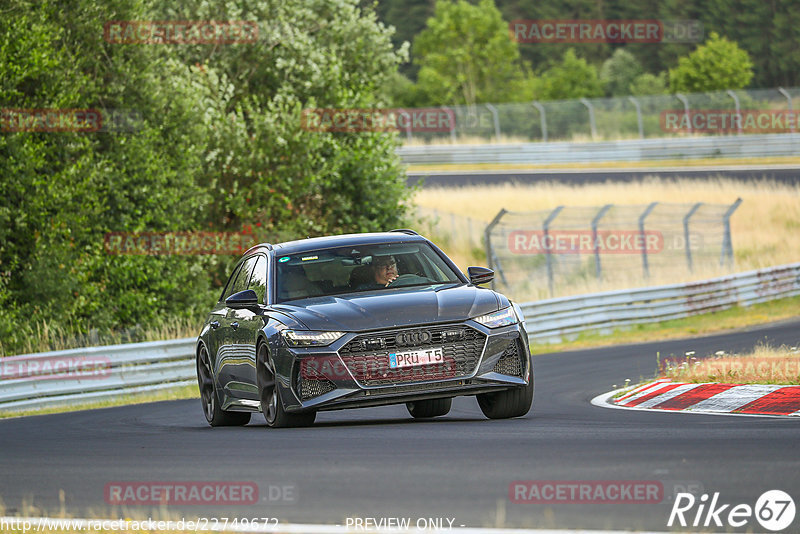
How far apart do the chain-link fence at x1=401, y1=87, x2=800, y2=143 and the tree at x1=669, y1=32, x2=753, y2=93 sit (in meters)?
18.2

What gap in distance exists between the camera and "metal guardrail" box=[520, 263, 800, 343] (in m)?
24.6

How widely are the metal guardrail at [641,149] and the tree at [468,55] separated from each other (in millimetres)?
21450

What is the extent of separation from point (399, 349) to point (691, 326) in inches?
696

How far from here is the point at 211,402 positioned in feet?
40.3

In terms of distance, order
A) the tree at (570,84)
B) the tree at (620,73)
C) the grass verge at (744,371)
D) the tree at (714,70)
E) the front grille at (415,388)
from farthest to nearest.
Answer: the tree at (620,73), the tree at (570,84), the tree at (714,70), the grass verge at (744,371), the front grille at (415,388)

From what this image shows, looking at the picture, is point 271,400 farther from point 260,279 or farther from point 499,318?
point 499,318

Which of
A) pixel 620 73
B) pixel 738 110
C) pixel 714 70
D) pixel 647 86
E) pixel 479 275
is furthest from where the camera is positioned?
pixel 620 73

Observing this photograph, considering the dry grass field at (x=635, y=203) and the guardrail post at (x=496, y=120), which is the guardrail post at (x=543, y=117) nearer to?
the guardrail post at (x=496, y=120)

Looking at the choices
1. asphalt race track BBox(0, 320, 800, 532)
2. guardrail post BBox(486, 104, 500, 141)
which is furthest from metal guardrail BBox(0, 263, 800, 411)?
guardrail post BBox(486, 104, 500, 141)

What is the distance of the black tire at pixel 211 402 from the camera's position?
39.6 ft

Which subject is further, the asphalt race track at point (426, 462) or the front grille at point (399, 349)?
the front grille at point (399, 349)

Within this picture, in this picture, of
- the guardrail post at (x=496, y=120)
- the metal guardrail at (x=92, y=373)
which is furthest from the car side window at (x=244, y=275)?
the guardrail post at (x=496, y=120)

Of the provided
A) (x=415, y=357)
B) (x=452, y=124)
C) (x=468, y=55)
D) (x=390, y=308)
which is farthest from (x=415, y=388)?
(x=468, y=55)

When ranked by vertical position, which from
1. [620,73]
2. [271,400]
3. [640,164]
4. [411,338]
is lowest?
[271,400]
